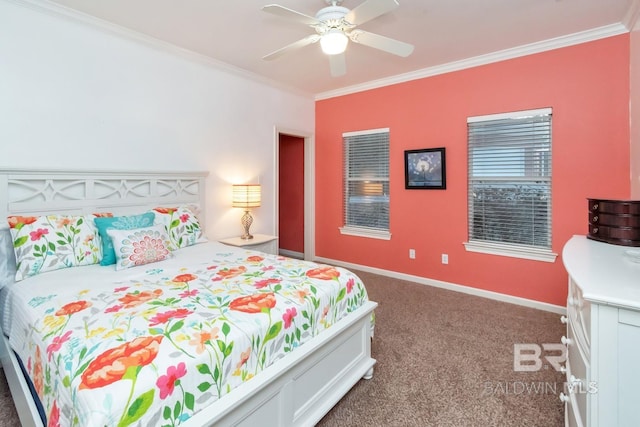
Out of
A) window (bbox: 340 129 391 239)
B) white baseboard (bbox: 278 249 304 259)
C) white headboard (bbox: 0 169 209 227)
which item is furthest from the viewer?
white baseboard (bbox: 278 249 304 259)

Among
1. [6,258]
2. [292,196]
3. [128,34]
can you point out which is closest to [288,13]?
[128,34]

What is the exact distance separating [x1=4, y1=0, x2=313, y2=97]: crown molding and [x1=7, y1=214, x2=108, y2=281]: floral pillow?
5.37 ft

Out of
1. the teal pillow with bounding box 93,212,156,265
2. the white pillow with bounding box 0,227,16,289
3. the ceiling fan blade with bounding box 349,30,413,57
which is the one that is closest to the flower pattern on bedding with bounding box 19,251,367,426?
the teal pillow with bounding box 93,212,156,265

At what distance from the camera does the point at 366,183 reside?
181 inches

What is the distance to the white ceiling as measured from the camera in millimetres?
2445

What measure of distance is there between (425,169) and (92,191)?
3565 millimetres

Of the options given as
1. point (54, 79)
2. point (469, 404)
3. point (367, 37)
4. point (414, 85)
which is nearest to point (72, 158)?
point (54, 79)

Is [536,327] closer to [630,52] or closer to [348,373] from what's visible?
[348,373]

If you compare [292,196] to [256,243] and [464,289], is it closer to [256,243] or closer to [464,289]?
[256,243]

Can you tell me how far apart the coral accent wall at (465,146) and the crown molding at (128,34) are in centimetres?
164

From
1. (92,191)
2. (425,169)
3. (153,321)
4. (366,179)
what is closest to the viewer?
(153,321)

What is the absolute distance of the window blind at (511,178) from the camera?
10.5 ft

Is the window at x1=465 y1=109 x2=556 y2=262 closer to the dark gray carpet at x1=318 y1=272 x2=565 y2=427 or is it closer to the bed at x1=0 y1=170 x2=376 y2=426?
the dark gray carpet at x1=318 y1=272 x2=565 y2=427

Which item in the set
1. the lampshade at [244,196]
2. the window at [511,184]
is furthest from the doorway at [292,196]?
the window at [511,184]
